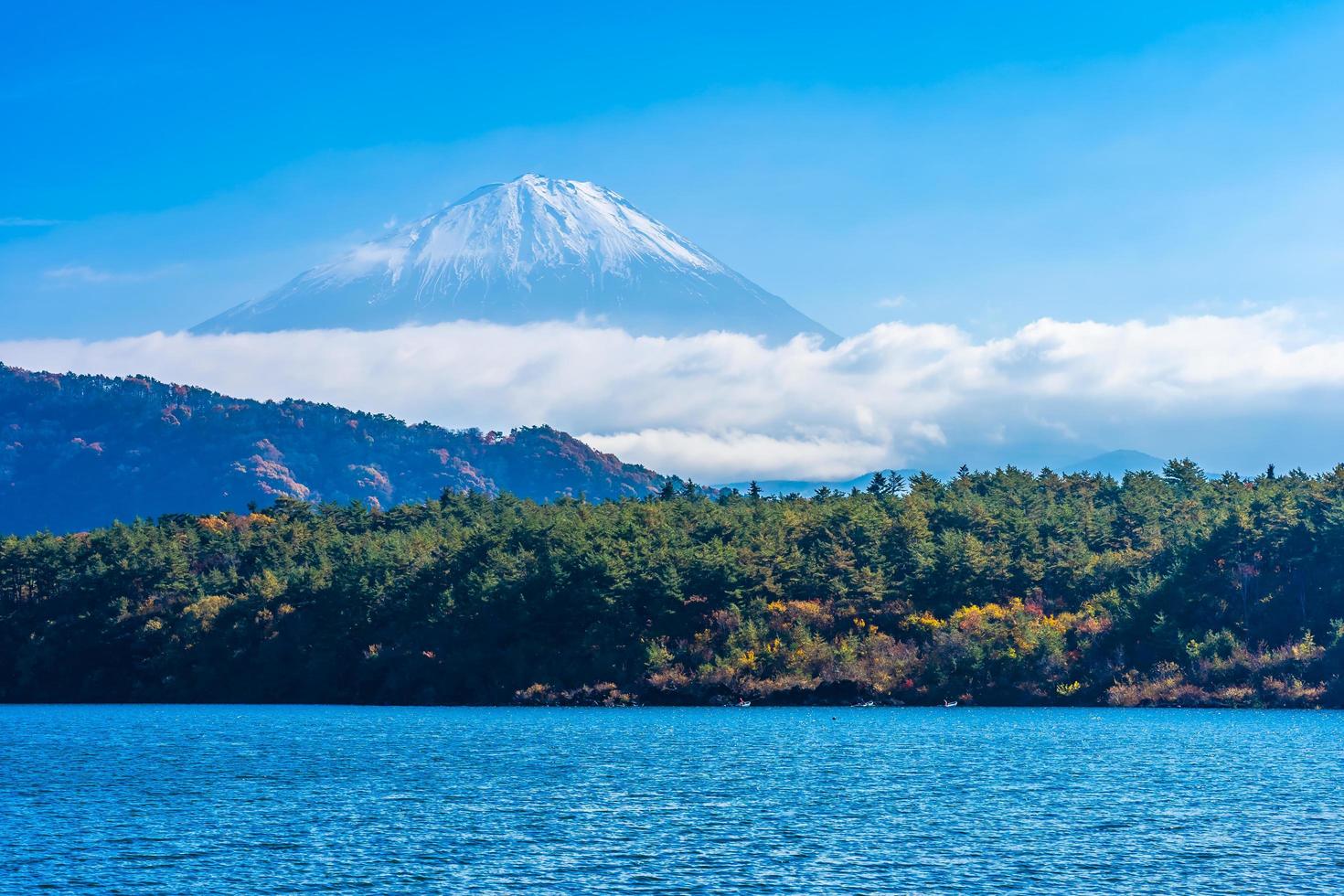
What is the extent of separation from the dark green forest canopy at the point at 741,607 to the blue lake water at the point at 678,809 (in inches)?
815

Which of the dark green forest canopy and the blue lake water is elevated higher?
the dark green forest canopy

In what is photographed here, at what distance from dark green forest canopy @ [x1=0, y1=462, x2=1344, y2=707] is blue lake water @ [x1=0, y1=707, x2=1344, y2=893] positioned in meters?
20.7

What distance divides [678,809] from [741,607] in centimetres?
6159

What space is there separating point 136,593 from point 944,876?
104 m

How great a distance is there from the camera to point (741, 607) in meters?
107

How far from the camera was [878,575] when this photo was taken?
10812 cm

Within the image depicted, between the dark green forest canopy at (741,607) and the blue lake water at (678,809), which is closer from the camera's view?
the blue lake water at (678,809)

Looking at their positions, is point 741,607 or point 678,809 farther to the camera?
point 741,607

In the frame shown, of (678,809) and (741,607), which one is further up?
(741,607)

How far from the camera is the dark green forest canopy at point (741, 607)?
98938mm

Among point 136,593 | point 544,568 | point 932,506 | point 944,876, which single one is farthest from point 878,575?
point 944,876

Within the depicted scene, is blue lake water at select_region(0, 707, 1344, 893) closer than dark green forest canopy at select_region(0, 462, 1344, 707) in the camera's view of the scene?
Yes

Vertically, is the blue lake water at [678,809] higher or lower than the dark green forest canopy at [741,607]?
A: lower

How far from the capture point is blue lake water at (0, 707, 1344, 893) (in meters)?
34.3
